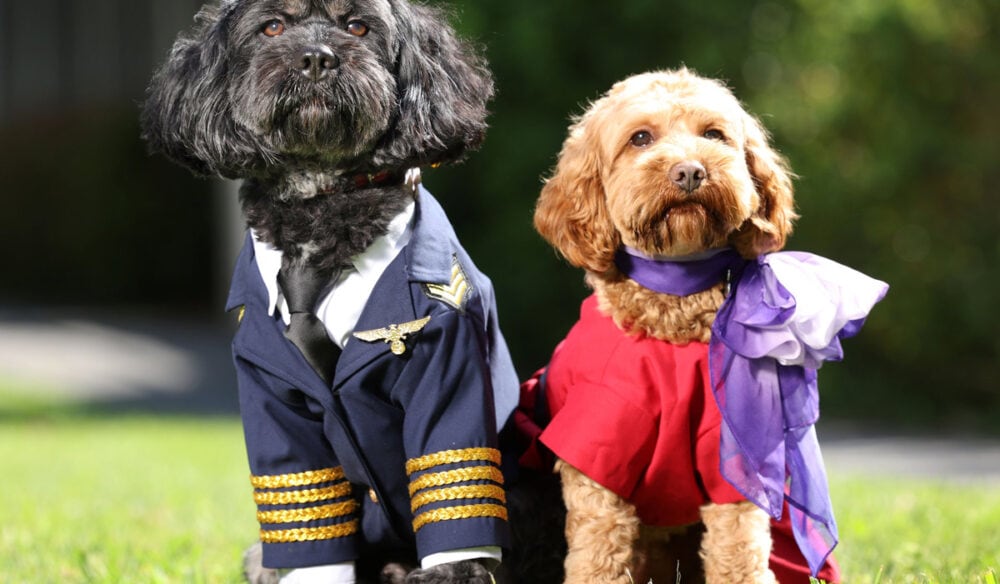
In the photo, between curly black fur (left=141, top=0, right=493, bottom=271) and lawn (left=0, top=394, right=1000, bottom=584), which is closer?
curly black fur (left=141, top=0, right=493, bottom=271)

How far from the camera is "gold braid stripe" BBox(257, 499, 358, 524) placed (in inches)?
119

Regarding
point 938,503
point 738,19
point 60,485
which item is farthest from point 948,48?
point 60,485

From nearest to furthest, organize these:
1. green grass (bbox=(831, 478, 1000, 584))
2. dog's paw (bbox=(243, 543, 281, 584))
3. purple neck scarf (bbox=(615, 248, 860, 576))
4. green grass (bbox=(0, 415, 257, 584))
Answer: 1. purple neck scarf (bbox=(615, 248, 860, 576))
2. dog's paw (bbox=(243, 543, 281, 584))
3. green grass (bbox=(831, 478, 1000, 584))
4. green grass (bbox=(0, 415, 257, 584))

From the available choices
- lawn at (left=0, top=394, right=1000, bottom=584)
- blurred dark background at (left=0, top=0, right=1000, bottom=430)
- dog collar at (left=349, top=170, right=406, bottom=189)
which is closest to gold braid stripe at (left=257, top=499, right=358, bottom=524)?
lawn at (left=0, top=394, right=1000, bottom=584)

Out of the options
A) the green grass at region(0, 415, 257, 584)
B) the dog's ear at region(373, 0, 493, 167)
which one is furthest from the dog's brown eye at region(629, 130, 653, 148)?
the green grass at region(0, 415, 257, 584)

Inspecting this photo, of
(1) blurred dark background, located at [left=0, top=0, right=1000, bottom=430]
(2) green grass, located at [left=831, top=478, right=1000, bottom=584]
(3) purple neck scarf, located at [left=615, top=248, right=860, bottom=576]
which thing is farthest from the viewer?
(1) blurred dark background, located at [left=0, top=0, right=1000, bottom=430]

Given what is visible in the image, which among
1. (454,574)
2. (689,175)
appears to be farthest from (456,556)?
(689,175)

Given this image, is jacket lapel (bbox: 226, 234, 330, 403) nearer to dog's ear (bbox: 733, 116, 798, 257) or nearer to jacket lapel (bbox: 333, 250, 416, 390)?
jacket lapel (bbox: 333, 250, 416, 390)

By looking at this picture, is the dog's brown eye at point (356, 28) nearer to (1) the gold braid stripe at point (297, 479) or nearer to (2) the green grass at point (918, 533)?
(1) the gold braid stripe at point (297, 479)

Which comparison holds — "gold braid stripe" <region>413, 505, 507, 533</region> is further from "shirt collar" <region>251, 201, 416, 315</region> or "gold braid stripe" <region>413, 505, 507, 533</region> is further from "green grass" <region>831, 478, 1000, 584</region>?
"green grass" <region>831, 478, 1000, 584</region>

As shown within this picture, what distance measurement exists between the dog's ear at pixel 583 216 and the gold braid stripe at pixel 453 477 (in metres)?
0.63

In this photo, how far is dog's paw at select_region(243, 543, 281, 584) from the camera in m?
3.25

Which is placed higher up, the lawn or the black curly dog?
the black curly dog

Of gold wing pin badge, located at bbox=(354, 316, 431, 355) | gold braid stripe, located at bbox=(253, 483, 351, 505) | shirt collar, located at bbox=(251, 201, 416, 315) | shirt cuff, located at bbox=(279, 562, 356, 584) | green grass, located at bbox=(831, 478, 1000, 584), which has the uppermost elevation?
shirt collar, located at bbox=(251, 201, 416, 315)
